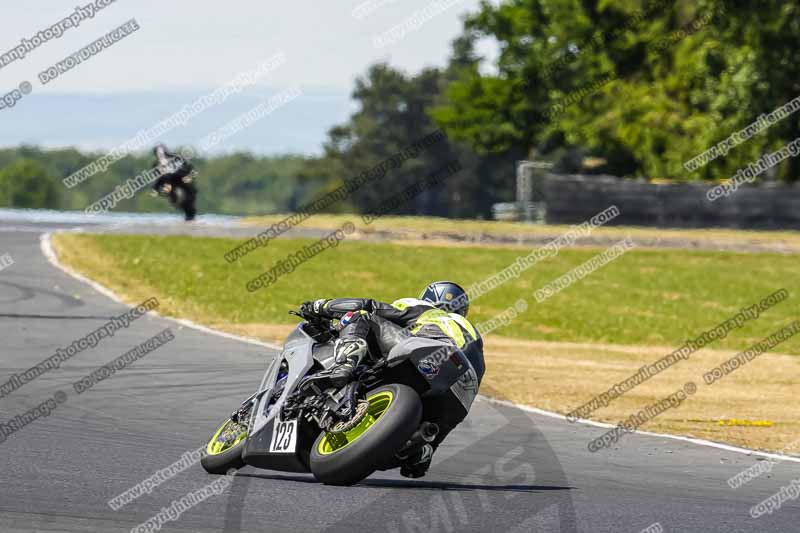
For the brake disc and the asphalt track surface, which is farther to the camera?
the brake disc

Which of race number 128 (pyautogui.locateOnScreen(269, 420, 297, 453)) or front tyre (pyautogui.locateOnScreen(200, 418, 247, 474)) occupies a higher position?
race number 128 (pyautogui.locateOnScreen(269, 420, 297, 453))

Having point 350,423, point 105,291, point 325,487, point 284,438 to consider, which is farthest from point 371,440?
point 105,291

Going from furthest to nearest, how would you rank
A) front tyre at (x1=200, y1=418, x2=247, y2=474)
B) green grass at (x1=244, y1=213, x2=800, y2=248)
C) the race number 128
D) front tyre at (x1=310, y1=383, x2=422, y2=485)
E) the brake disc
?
green grass at (x1=244, y1=213, x2=800, y2=248) → front tyre at (x1=200, y1=418, x2=247, y2=474) → the race number 128 → the brake disc → front tyre at (x1=310, y1=383, x2=422, y2=485)

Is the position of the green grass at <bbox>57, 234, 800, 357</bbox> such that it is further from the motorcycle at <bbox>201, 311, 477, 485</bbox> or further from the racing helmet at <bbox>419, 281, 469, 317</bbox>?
the motorcycle at <bbox>201, 311, 477, 485</bbox>

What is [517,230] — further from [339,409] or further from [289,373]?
[339,409]

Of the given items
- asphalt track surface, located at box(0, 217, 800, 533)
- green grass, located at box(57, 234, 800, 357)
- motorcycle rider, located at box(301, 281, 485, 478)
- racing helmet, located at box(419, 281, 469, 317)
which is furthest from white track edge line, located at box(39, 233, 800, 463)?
motorcycle rider, located at box(301, 281, 485, 478)

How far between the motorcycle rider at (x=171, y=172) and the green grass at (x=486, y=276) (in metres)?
2.29

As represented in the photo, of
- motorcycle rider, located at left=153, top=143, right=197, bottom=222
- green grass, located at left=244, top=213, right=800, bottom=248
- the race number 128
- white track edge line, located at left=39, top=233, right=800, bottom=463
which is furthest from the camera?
green grass, located at left=244, top=213, right=800, bottom=248

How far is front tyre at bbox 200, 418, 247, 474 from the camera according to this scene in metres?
8.88

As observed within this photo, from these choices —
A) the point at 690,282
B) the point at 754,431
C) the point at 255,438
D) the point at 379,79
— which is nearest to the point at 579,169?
the point at 690,282

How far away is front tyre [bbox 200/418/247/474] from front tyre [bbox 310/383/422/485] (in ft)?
2.52

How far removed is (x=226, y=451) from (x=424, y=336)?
155cm

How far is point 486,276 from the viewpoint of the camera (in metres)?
29.0

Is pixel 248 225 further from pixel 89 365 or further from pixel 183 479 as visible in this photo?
pixel 183 479
